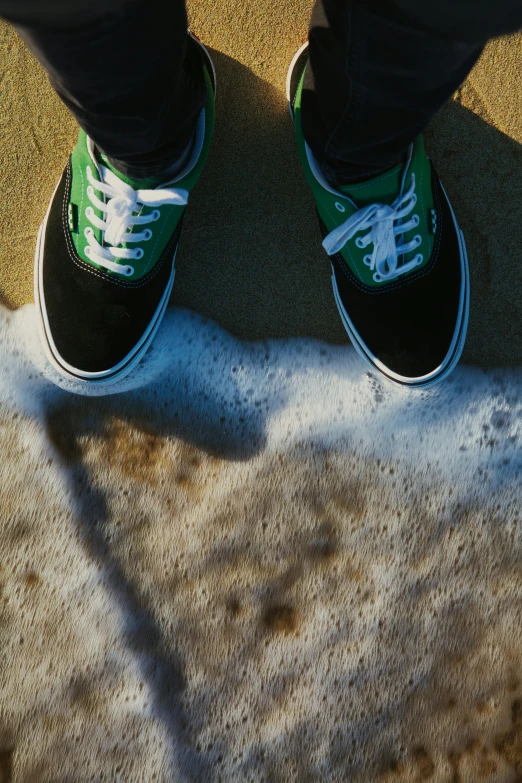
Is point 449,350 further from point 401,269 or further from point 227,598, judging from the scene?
point 227,598

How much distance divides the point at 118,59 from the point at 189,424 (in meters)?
0.73

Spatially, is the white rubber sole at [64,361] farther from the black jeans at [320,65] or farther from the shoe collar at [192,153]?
the black jeans at [320,65]

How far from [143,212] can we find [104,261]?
11 cm

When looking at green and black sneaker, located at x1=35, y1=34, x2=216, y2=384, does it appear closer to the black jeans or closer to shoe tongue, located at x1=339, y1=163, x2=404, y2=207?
the black jeans

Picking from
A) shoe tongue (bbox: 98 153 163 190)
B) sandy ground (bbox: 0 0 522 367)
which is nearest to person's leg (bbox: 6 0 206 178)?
shoe tongue (bbox: 98 153 163 190)

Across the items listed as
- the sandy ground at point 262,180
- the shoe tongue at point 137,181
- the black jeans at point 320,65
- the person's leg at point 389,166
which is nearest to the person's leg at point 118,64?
the black jeans at point 320,65

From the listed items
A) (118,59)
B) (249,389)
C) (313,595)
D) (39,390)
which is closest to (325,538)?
(313,595)

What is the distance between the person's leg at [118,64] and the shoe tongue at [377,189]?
299 millimetres

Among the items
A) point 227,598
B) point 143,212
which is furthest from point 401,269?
point 227,598

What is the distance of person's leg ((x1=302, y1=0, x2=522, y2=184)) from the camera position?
55cm

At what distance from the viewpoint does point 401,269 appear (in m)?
1.04

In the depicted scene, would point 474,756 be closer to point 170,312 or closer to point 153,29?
point 170,312

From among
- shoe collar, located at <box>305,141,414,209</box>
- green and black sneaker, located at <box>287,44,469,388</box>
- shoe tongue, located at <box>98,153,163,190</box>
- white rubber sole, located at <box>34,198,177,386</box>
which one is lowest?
white rubber sole, located at <box>34,198,177,386</box>

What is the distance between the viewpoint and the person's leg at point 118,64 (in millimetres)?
531
